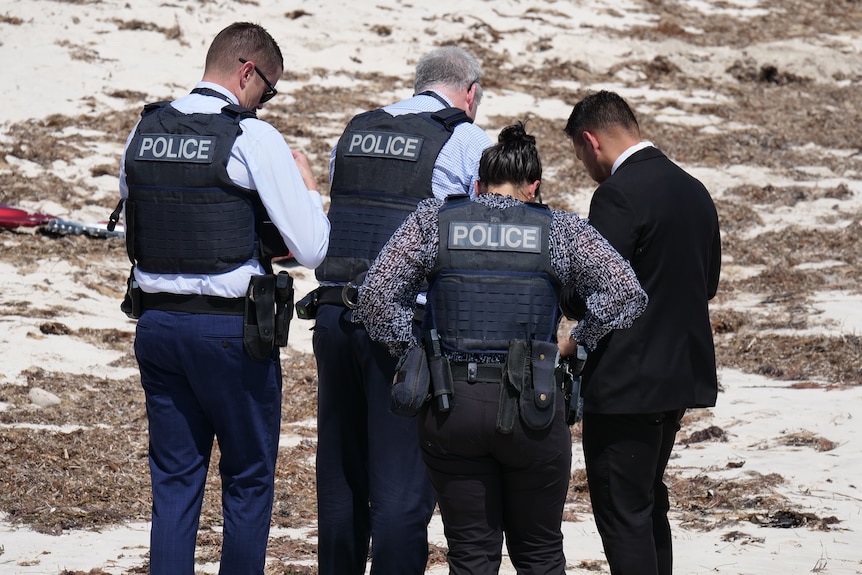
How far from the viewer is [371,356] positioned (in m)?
4.11

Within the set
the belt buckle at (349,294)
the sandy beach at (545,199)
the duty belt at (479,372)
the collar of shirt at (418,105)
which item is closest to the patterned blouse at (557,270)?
the duty belt at (479,372)

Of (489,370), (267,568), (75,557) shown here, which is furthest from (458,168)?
(75,557)

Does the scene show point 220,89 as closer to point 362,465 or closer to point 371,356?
point 371,356

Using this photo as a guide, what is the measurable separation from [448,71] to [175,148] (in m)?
1.11

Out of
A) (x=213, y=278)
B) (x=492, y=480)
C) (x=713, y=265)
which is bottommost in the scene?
(x=492, y=480)

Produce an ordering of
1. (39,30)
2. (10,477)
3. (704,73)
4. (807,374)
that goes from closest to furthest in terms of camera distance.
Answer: (10,477)
(807,374)
(39,30)
(704,73)

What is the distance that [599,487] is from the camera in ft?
13.3

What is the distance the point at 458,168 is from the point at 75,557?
98.3 inches

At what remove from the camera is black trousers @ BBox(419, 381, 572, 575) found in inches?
140

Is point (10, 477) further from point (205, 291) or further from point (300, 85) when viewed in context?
point (300, 85)

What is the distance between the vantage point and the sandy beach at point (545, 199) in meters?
5.94

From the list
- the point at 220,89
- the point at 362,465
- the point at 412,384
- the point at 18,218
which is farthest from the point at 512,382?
the point at 18,218

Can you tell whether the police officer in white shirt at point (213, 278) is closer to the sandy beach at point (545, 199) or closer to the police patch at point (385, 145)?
the police patch at point (385, 145)

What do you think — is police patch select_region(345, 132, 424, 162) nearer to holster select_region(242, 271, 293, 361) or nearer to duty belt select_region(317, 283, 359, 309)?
duty belt select_region(317, 283, 359, 309)
